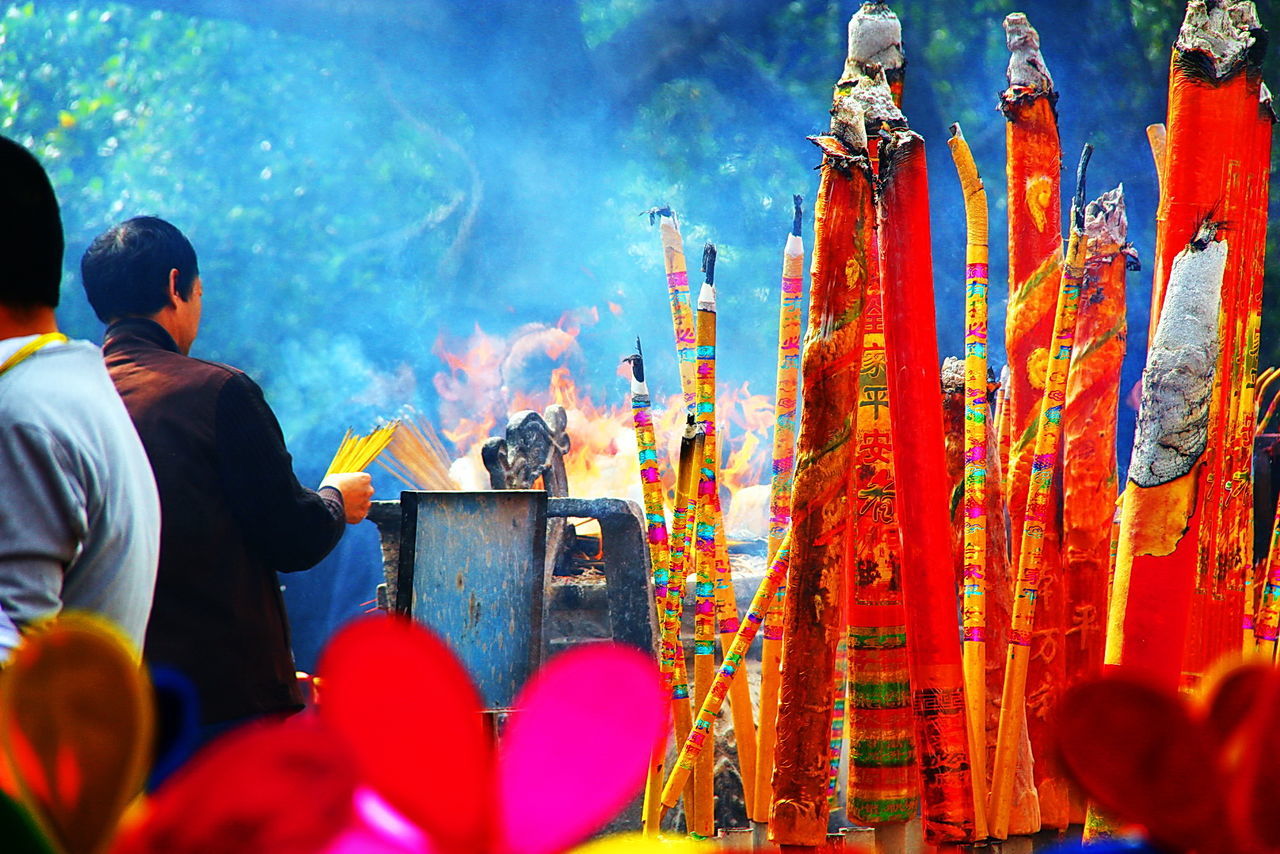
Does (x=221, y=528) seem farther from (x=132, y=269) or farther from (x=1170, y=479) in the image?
(x=1170, y=479)

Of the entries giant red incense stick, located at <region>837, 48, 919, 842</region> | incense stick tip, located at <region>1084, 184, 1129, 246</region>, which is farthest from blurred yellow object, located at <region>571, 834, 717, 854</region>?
incense stick tip, located at <region>1084, 184, 1129, 246</region>

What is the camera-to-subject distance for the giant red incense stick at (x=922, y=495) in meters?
1.04

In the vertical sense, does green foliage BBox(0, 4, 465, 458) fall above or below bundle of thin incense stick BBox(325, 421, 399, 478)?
above

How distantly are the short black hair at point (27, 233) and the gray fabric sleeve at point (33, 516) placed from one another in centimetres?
9

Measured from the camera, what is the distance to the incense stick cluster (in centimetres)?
96

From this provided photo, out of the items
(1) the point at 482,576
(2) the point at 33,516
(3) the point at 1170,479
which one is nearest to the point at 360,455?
(1) the point at 482,576

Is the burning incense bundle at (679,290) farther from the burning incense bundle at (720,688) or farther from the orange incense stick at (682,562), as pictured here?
the burning incense bundle at (720,688)

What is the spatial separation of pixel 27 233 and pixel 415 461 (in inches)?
185

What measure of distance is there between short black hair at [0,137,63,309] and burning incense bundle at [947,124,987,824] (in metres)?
1.07

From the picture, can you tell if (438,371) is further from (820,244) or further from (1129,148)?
(820,244)

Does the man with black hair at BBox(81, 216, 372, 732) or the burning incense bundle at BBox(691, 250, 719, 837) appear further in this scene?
the burning incense bundle at BBox(691, 250, 719, 837)

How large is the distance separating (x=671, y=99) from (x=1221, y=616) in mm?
5026

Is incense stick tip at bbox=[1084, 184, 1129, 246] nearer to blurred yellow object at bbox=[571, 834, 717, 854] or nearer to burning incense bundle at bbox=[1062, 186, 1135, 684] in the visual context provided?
burning incense bundle at bbox=[1062, 186, 1135, 684]

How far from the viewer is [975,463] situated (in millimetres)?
1440
